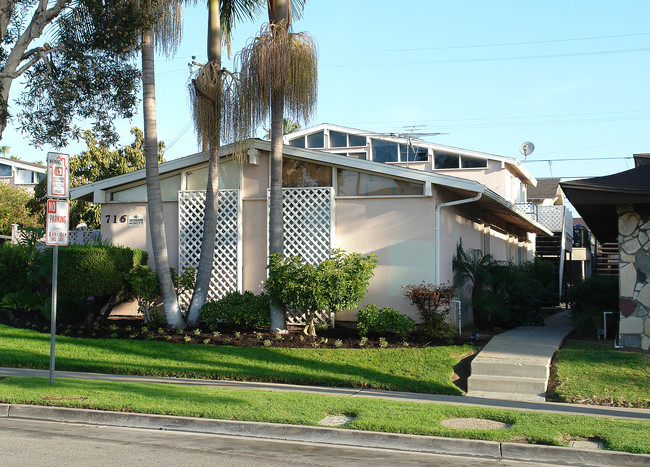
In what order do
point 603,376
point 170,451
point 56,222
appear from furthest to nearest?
point 603,376, point 56,222, point 170,451

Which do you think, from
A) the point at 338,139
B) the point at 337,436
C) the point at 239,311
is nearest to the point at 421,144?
the point at 338,139

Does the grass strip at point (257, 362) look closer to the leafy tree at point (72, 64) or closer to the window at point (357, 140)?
the leafy tree at point (72, 64)

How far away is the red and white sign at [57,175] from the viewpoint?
31.3 feet

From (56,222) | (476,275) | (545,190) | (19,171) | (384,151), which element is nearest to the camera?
(56,222)

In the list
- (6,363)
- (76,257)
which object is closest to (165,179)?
(76,257)

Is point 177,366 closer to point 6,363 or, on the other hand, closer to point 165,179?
point 6,363

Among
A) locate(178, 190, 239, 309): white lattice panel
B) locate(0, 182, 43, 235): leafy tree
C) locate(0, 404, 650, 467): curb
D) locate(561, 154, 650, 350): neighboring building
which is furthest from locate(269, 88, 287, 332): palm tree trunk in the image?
locate(0, 182, 43, 235): leafy tree

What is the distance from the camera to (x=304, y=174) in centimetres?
1529

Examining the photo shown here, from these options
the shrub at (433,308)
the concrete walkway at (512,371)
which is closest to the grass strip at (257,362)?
the concrete walkway at (512,371)

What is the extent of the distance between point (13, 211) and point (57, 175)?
81.3 feet

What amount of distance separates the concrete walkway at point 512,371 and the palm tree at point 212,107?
21.2 feet

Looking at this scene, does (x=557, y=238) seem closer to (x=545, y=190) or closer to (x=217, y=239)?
(x=545, y=190)

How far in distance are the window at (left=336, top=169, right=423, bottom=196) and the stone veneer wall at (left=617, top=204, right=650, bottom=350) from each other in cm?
437

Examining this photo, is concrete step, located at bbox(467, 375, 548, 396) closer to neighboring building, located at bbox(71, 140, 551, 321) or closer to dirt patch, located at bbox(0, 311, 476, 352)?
dirt patch, located at bbox(0, 311, 476, 352)
